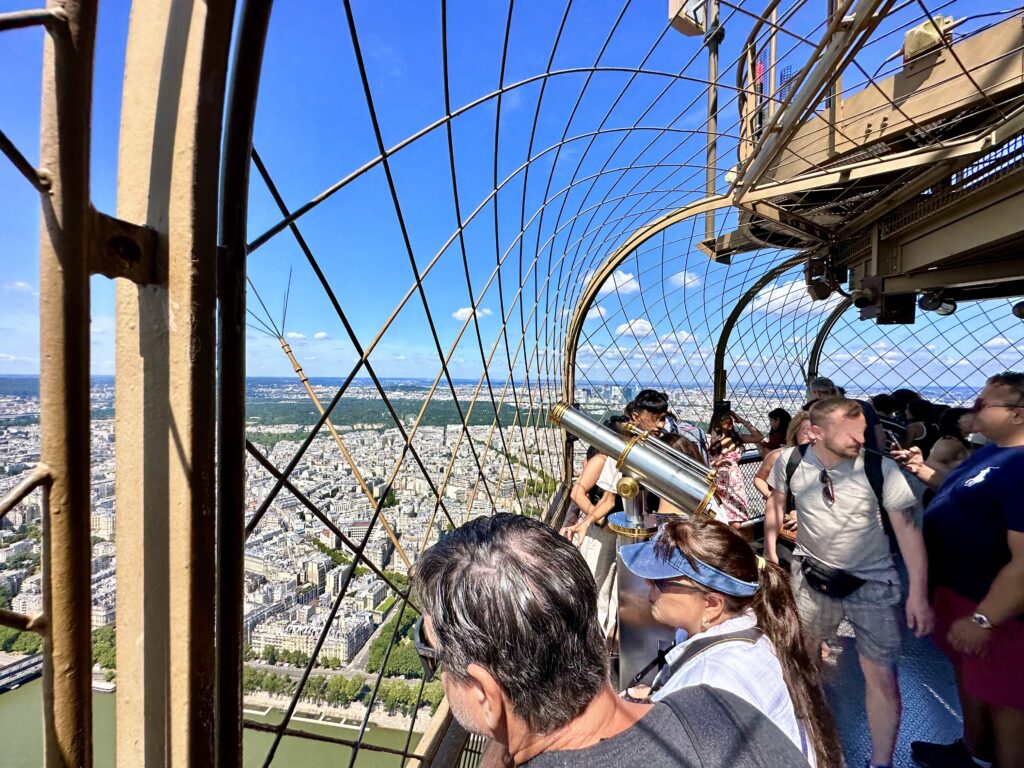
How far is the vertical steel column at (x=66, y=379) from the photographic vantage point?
459mm

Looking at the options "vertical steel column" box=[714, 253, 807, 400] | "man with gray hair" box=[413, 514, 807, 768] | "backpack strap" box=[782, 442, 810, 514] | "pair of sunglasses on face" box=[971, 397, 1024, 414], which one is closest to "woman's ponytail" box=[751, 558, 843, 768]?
"man with gray hair" box=[413, 514, 807, 768]

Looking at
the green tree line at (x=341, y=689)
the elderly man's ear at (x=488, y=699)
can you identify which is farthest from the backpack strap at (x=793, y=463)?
the elderly man's ear at (x=488, y=699)

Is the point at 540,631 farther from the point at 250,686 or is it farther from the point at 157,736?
the point at 250,686

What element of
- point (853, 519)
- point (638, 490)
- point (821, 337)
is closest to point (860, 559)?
point (853, 519)

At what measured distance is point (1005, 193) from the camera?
2.63 metres

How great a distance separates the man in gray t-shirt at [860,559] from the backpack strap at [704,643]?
1.02 m

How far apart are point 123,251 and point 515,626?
2.25 ft

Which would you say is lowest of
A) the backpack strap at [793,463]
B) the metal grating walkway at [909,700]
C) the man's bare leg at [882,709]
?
the metal grating walkway at [909,700]


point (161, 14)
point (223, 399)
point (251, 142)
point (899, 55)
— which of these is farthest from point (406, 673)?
point (899, 55)

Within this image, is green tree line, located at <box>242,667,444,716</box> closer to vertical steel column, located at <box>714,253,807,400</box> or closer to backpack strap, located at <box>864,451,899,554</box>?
backpack strap, located at <box>864,451,899,554</box>

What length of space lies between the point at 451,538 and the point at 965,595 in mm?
2005

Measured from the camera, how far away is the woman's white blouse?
0.87 metres

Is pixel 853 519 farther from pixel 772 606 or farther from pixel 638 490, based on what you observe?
pixel 772 606

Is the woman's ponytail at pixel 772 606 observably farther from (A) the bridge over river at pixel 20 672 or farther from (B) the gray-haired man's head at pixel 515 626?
(A) the bridge over river at pixel 20 672
